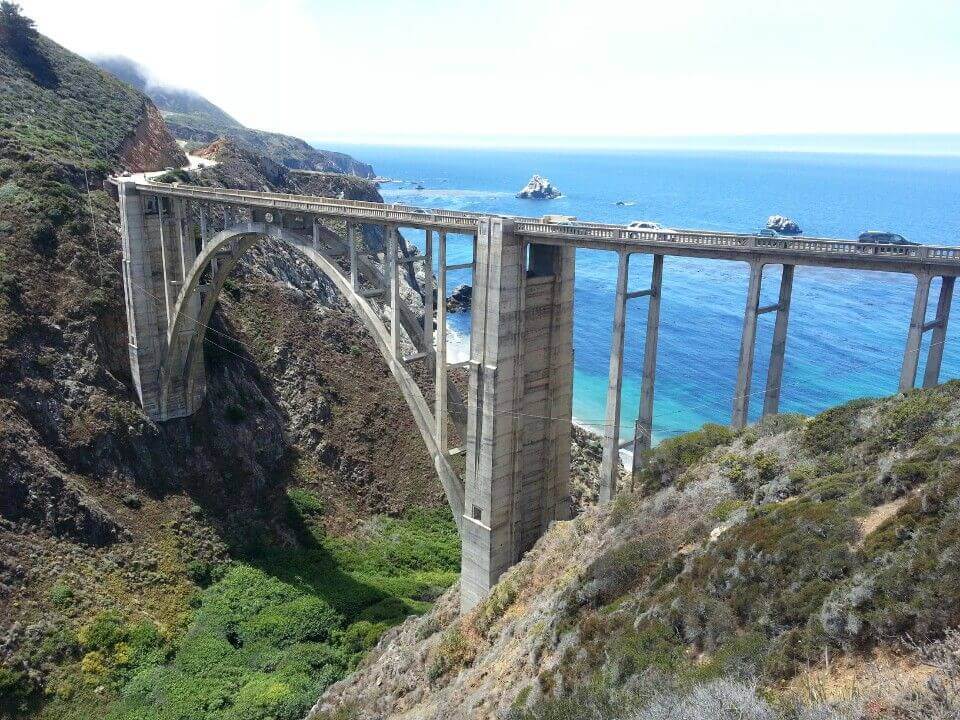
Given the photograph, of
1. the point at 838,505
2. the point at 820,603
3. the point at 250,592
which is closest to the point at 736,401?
the point at 838,505

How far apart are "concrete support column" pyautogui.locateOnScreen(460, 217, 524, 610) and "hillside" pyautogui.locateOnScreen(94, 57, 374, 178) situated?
12184 centimetres

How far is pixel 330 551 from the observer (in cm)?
3300

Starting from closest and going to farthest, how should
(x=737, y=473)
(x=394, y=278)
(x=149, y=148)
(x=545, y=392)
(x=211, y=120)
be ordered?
(x=737, y=473), (x=545, y=392), (x=394, y=278), (x=149, y=148), (x=211, y=120)

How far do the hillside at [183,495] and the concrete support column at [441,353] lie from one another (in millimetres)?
8648

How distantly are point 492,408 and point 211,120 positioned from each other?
15556 centimetres

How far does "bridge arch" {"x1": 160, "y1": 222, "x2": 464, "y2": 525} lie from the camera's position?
24234mm

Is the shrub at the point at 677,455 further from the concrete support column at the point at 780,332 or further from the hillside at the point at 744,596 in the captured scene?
the concrete support column at the point at 780,332

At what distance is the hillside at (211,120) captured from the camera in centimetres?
14338

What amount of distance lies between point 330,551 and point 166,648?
8.56m

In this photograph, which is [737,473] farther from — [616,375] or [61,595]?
[61,595]

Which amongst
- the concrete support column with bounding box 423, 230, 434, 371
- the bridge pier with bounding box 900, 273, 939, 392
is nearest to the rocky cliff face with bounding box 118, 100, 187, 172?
the concrete support column with bounding box 423, 230, 434, 371

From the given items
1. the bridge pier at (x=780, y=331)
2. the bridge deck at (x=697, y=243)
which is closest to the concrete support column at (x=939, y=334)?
the bridge deck at (x=697, y=243)

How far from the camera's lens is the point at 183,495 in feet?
107

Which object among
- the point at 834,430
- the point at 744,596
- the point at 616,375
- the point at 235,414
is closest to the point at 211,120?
the point at 235,414
